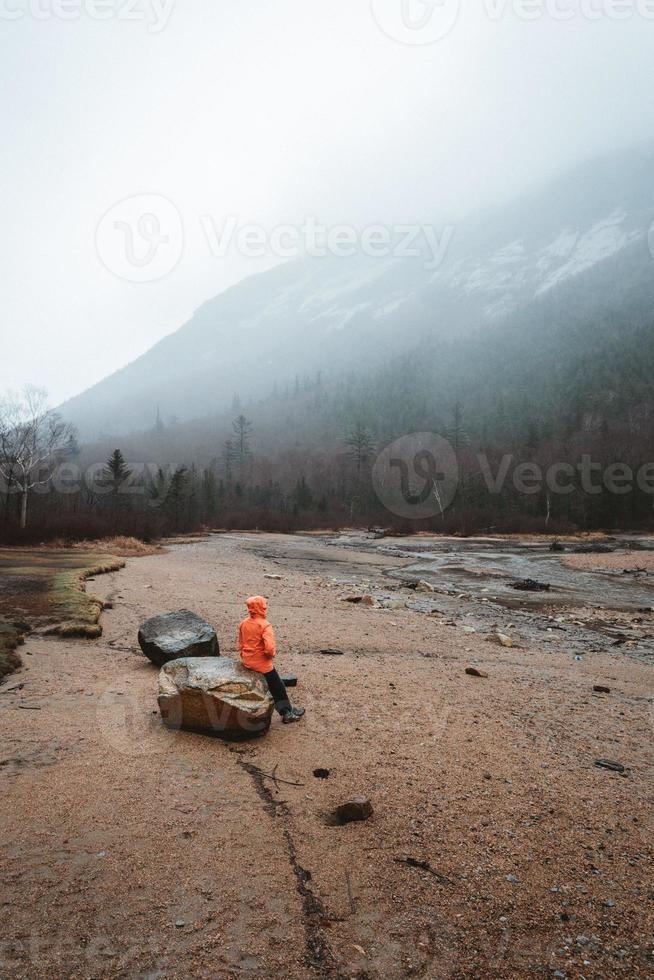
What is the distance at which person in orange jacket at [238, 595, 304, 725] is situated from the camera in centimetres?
556

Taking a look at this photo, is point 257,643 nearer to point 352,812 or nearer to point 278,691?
point 278,691

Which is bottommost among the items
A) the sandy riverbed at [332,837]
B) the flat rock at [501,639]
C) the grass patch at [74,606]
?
the flat rock at [501,639]

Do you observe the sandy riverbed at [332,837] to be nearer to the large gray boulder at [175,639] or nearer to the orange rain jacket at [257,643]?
the large gray boulder at [175,639]

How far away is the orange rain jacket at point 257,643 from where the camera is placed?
5.55m

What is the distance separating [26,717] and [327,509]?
83.2m

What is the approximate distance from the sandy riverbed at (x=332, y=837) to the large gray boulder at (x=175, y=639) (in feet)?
1.23

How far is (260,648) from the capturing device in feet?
18.3

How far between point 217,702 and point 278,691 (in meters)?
0.85

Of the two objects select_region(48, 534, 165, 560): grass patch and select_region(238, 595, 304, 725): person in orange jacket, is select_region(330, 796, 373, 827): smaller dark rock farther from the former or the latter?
select_region(48, 534, 165, 560): grass patch

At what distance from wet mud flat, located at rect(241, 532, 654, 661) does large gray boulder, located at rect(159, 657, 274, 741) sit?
7.64 m

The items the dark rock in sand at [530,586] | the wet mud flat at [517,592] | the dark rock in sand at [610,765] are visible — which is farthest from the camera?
the dark rock in sand at [530,586]

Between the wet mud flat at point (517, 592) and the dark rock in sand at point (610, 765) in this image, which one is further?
the wet mud flat at point (517, 592)

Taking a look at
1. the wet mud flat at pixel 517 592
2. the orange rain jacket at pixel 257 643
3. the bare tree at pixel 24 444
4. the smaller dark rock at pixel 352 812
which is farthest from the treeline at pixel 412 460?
the smaller dark rock at pixel 352 812

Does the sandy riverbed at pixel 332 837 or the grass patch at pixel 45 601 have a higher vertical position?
the grass patch at pixel 45 601
